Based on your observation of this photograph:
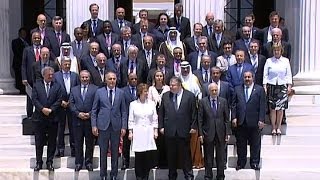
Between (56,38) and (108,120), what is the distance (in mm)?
2447

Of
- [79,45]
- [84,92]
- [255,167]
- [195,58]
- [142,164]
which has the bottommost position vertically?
[255,167]

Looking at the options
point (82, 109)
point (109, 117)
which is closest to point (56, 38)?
point (82, 109)

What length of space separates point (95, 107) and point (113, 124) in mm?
429

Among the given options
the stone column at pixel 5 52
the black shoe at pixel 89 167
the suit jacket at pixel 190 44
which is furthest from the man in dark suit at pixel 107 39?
the stone column at pixel 5 52

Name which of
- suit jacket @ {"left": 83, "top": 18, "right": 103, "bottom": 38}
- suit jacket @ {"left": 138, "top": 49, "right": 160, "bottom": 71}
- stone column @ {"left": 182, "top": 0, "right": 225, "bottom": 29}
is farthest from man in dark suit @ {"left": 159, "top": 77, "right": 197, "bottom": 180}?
stone column @ {"left": 182, "top": 0, "right": 225, "bottom": 29}

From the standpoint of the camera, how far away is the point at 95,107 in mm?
11930

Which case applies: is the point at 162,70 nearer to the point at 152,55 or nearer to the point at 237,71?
the point at 152,55

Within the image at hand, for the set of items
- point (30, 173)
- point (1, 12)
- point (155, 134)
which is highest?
point (1, 12)

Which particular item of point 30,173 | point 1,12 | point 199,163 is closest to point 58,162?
point 30,173

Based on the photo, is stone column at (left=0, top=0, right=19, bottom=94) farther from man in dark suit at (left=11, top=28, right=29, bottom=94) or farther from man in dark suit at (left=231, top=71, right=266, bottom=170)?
man in dark suit at (left=231, top=71, right=266, bottom=170)

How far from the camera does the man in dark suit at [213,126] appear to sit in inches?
468

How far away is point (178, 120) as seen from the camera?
11.9m

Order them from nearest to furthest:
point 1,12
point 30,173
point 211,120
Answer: point 211,120
point 30,173
point 1,12

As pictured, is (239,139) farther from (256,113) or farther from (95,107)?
(95,107)
